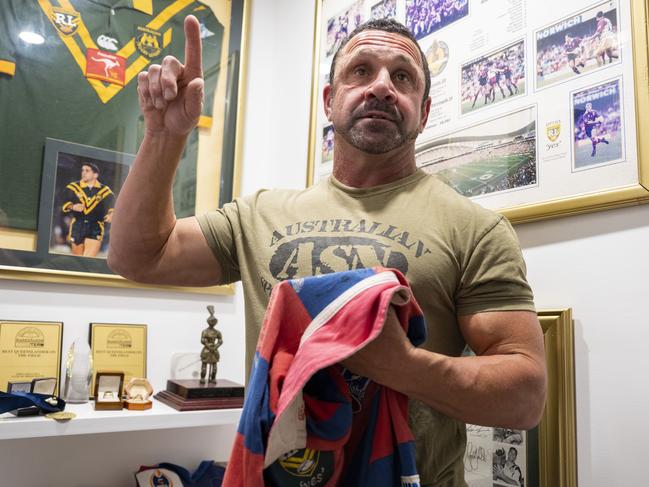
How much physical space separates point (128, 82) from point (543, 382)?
1475 millimetres

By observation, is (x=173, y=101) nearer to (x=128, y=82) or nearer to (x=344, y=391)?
(x=344, y=391)

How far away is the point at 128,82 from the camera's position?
5.62ft

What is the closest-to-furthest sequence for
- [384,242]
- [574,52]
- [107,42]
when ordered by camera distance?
[384,242] → [574,52] → [107,42]

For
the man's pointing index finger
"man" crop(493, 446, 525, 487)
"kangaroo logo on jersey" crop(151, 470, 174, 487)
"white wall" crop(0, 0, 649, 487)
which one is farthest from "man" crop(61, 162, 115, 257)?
"man" crop(493, 446, 525, 487)

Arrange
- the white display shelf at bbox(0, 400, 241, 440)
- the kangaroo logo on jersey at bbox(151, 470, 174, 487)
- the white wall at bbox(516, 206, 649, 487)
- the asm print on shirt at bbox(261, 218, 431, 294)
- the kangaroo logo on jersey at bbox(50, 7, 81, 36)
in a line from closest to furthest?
the asm print on shirt at bbox(261, 218, 431, 294) → the white wall at bbox(516, 206, 649, 487) → the white display shelf at bbox(0, 400, 241, 440) → the kangaroo logo on jersey at bbox(151, 470, 174, 487) → the kangaroo logo on jersey at bbox(50, 7, 81, 36)

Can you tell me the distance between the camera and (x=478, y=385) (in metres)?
0.72

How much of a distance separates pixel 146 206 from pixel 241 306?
99 centimetres

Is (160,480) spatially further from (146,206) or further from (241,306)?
(146,206)

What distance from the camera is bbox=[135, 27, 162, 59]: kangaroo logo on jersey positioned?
1747 millimetres

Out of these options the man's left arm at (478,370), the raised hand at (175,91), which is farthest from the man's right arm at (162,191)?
the man's left arm at (478,370)

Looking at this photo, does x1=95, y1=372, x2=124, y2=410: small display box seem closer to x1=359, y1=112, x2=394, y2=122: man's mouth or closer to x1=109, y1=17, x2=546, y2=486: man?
x1=109, y1=17, x2=546, y2=486: man

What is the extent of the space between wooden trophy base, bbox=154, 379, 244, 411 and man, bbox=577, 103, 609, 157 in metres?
1.07

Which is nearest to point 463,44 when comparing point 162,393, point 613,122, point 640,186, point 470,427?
point 613,122

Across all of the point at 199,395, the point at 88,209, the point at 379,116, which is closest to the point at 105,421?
the point at 199,395
